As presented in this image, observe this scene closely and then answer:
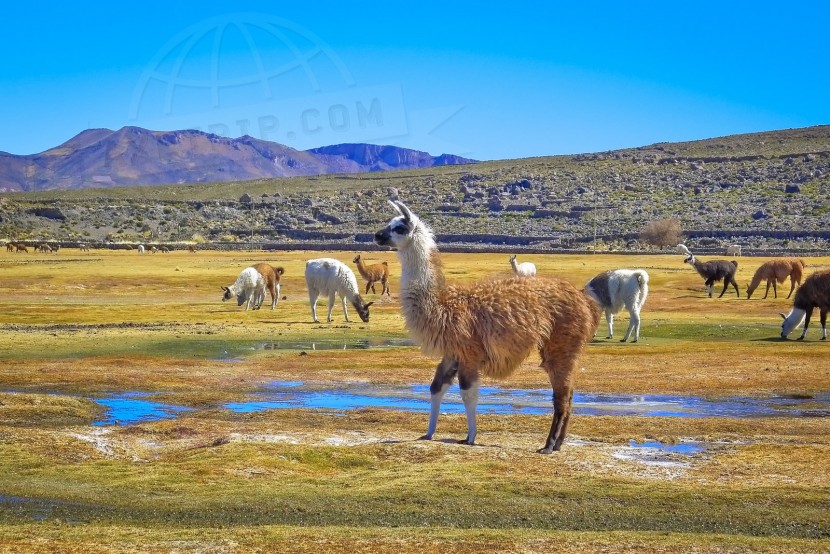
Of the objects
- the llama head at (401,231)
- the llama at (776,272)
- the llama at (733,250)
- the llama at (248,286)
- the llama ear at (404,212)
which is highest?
the llama ear at (404,212)

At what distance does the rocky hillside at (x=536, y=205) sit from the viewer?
104 m

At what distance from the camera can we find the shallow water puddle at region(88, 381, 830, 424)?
55.4 ft

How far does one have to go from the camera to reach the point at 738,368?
891 inches

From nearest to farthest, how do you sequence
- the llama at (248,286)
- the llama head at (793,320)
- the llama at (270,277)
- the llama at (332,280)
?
the llama head at (793,320), the llama at (332,280), the llama at (248,286), the llama at (270,277)

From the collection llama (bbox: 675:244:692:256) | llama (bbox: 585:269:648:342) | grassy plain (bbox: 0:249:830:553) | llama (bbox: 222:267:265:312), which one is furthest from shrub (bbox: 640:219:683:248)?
grassy plain (bbox: 0:249:830:553)

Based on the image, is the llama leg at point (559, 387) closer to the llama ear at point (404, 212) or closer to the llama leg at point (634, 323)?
the llama ear at point (404, 212)

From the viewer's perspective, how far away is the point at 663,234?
93.8 metres

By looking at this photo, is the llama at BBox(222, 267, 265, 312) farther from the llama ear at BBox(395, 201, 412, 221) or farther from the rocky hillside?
the rocky hillside

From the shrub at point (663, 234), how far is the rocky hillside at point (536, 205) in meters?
1.53

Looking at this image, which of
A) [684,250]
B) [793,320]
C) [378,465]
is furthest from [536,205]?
[378,465]

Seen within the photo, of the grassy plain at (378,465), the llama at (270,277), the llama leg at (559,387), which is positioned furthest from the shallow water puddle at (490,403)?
the llama at (270,277)

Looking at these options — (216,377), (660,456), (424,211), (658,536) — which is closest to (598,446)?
(660,456)

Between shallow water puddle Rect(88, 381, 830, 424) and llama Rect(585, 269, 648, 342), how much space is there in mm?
9404

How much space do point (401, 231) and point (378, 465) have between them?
9.74 feet
